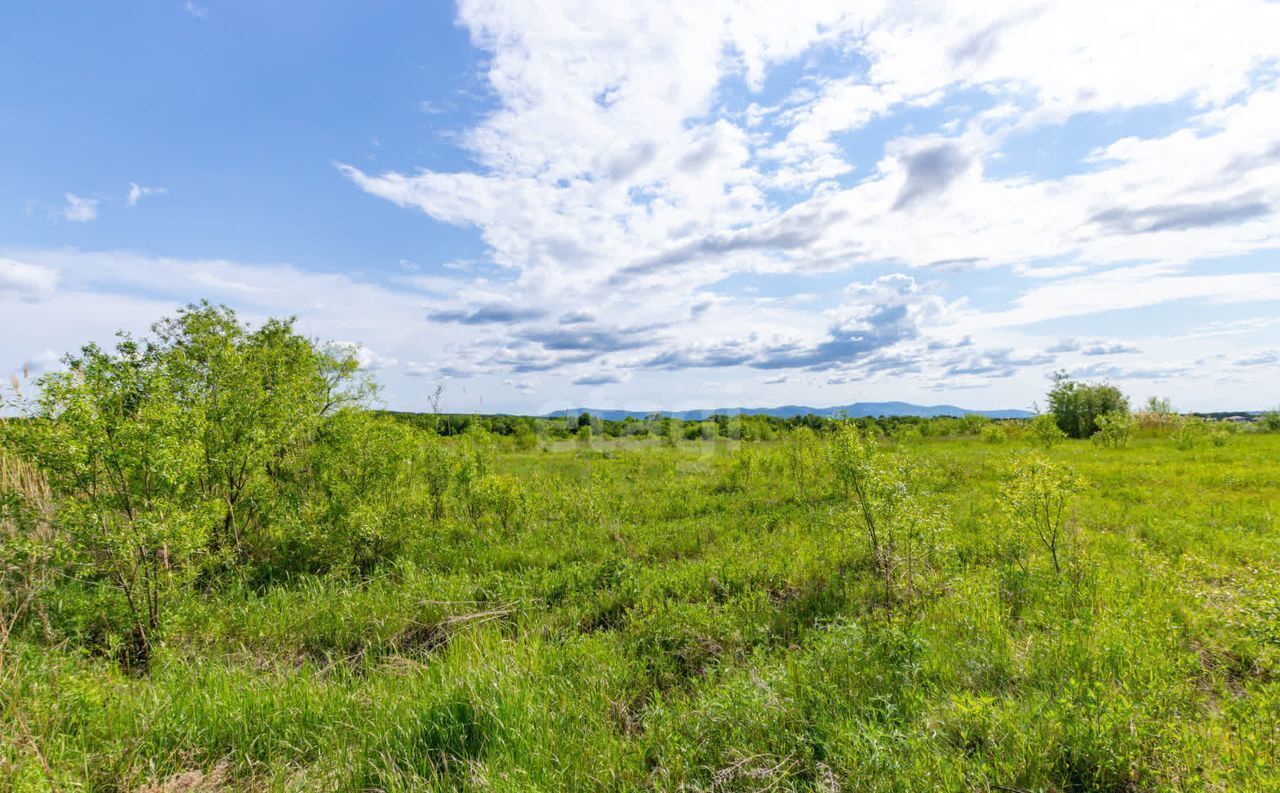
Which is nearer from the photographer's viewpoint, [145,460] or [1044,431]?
[145,460]

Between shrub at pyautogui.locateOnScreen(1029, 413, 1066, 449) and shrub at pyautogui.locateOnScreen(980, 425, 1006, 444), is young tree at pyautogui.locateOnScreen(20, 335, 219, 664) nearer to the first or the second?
shrub at pyautogui.locateOnScreen(1029, 413, 1066, 449)

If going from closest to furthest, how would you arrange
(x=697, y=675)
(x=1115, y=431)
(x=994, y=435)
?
1. (x=697, y=675)
2. (x=1115, y=431)
3. (x=994, y=435)

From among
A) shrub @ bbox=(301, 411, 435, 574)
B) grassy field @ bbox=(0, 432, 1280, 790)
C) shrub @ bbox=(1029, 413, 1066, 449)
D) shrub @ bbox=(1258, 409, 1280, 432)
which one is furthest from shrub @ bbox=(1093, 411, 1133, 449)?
shrub @ bbox=(301, 411, 435, 574)

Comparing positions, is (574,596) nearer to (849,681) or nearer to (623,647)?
(623,647)

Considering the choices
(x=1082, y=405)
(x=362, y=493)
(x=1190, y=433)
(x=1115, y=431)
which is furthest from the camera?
(x=1082, y=405)

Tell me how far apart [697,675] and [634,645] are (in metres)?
0.82

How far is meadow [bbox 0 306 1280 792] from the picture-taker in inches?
150

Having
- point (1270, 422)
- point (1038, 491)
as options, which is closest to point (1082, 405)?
point (1270, 422)

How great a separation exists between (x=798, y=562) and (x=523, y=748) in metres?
5.61

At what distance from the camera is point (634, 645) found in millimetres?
6062

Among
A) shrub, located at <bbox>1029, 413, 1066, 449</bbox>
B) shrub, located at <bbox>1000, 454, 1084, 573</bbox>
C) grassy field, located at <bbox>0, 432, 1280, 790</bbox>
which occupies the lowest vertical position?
grassy field, located at <bbox>0, 432, 1280, 790</bbox>

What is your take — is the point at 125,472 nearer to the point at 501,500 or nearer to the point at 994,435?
the point at 501,500

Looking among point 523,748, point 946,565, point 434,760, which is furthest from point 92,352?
point 946,565

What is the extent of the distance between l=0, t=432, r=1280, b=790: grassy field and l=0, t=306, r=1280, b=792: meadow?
0.10 ft
